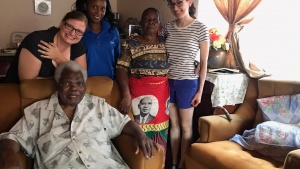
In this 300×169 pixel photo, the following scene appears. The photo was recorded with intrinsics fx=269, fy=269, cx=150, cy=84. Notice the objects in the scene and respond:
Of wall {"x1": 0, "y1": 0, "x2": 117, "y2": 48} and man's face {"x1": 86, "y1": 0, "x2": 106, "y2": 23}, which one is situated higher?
wall {"x1": 0, "y1": 0, "x2": 117, "y2": 48}

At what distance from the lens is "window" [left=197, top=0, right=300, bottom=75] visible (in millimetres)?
2404

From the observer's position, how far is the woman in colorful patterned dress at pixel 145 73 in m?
1.85

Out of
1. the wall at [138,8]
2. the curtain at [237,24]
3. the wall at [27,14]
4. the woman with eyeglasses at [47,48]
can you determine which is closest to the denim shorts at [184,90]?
the curtain at [237,24]

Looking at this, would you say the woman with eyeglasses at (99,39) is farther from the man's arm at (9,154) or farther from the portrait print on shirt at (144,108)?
the man's arm at (9,154)

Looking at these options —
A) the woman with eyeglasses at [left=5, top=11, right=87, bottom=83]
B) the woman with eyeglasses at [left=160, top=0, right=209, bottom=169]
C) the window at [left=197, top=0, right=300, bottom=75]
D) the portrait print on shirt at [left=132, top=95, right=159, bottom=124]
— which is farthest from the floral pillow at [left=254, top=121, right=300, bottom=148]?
the woman with eyeglasses at [left=5, top=11, right=87, bottom=83]

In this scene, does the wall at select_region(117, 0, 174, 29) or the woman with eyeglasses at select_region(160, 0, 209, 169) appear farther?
the wall at select_region(117, 0, 174, 29)

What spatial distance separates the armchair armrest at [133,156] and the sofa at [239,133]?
0.49 meters

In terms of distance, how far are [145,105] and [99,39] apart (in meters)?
0.58

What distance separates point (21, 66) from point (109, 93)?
55 cm

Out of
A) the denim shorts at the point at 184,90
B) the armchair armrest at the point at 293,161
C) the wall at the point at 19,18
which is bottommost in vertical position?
the armchair armrest at the point at 293,161

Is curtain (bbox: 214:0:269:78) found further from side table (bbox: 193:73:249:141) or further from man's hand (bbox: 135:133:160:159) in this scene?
man's hand (bbox: 135:133:160:159)

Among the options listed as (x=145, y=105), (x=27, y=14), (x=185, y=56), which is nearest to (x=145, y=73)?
(x=145, y=105)

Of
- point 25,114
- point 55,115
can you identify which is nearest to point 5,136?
point 25,114

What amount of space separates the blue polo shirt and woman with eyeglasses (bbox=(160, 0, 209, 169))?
40 centimetres
